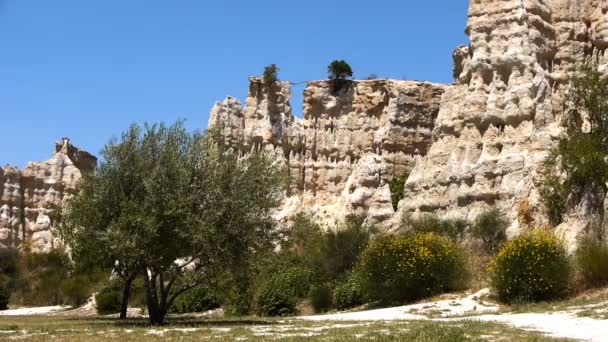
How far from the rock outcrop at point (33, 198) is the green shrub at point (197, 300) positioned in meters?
30.3

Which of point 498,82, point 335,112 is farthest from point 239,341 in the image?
point 335,112

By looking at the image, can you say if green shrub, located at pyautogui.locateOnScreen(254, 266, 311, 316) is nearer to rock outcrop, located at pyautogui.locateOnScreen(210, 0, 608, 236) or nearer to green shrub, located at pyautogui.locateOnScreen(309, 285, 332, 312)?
green shrub, located at pyautogui.locateOnScreen(309, 285, 332, 312)

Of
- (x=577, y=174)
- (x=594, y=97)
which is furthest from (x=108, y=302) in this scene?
(x=594, y=97)

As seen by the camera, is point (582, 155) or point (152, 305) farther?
point (582, 155)

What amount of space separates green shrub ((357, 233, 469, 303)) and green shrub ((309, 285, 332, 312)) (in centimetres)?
348

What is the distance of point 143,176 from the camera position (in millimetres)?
22109

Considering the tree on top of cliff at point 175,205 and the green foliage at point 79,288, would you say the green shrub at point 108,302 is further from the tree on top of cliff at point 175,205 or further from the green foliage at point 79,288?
the tree on top of cliff at point 175,205

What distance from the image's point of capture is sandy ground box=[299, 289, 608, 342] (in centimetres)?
1734

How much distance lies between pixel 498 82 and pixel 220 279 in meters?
24.2

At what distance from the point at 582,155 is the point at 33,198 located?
49009 millimetres

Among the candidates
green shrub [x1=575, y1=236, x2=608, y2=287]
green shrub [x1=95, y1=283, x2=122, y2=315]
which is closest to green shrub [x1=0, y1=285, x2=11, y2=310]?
green shrub [x1=95, y1=283, x2=122, y2=315]

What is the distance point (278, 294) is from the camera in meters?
33.5

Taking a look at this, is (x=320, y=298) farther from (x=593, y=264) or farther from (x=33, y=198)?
(x=33, y=198)

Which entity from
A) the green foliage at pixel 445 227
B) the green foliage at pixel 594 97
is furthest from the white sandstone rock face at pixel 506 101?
the green foliage at pixel 594 97
